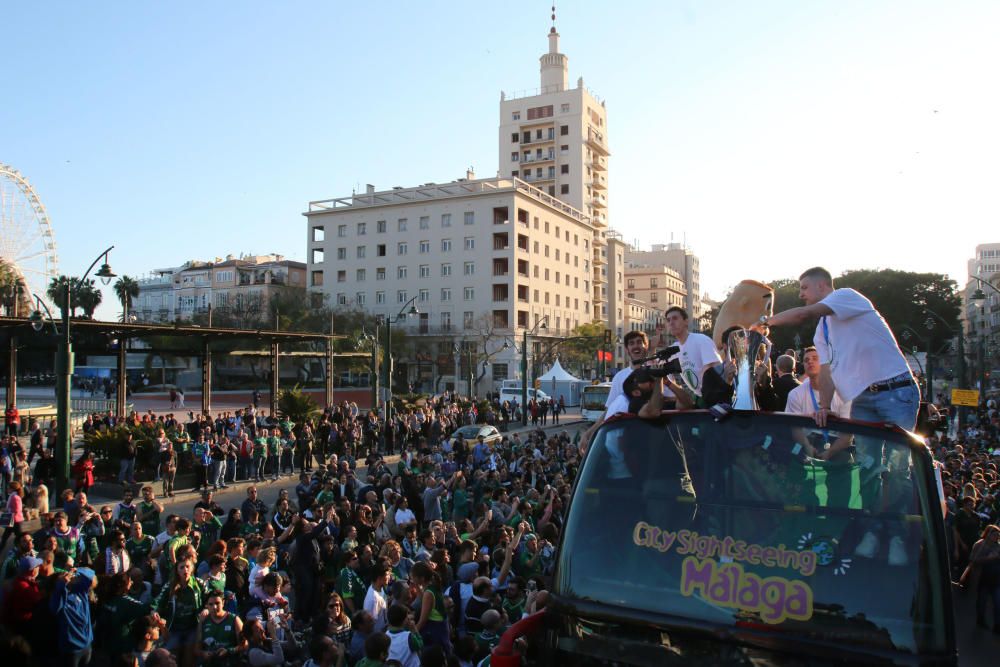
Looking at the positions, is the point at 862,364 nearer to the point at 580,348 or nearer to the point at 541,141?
the point at 580,348

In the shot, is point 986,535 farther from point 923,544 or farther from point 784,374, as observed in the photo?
point 923,544

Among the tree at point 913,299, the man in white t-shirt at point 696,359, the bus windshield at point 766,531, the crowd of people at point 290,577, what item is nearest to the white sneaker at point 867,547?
the bus windshield at point 766,531

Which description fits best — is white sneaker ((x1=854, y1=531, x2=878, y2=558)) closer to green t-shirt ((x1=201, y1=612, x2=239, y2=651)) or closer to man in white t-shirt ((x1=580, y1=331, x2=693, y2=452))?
man in white t-shirt ((x1=580, y1=331, x2=693, y2=452))

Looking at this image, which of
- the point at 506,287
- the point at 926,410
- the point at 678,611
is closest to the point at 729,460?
the point at 678,611

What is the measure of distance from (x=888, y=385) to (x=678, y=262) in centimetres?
11527

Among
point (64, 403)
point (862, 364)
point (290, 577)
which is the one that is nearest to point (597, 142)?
point (64, 403)

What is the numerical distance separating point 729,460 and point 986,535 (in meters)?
7.85

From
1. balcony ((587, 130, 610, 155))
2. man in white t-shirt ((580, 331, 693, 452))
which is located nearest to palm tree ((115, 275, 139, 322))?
balcony ((587, 130, 610, 155))

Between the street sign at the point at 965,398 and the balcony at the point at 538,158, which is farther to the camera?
the balcony at the point at 538,158

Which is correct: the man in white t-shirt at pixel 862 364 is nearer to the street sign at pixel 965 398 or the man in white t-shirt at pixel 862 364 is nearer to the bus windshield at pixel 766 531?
the bus windshield at pixel 766 531

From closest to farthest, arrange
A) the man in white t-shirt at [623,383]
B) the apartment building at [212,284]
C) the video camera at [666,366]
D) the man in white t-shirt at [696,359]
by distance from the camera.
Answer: the video camera at [666,366], the man in white t-shirt at [623,383], the man in white t-shirt at [696,359], the apartment building at [212,284]

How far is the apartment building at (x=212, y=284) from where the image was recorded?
89500 millimetres

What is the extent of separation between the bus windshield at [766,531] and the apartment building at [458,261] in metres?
57.0

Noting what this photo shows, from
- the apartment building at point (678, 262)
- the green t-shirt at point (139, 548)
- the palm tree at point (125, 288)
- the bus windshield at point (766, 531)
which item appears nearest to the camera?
the bus windshield at point (766, 531)
